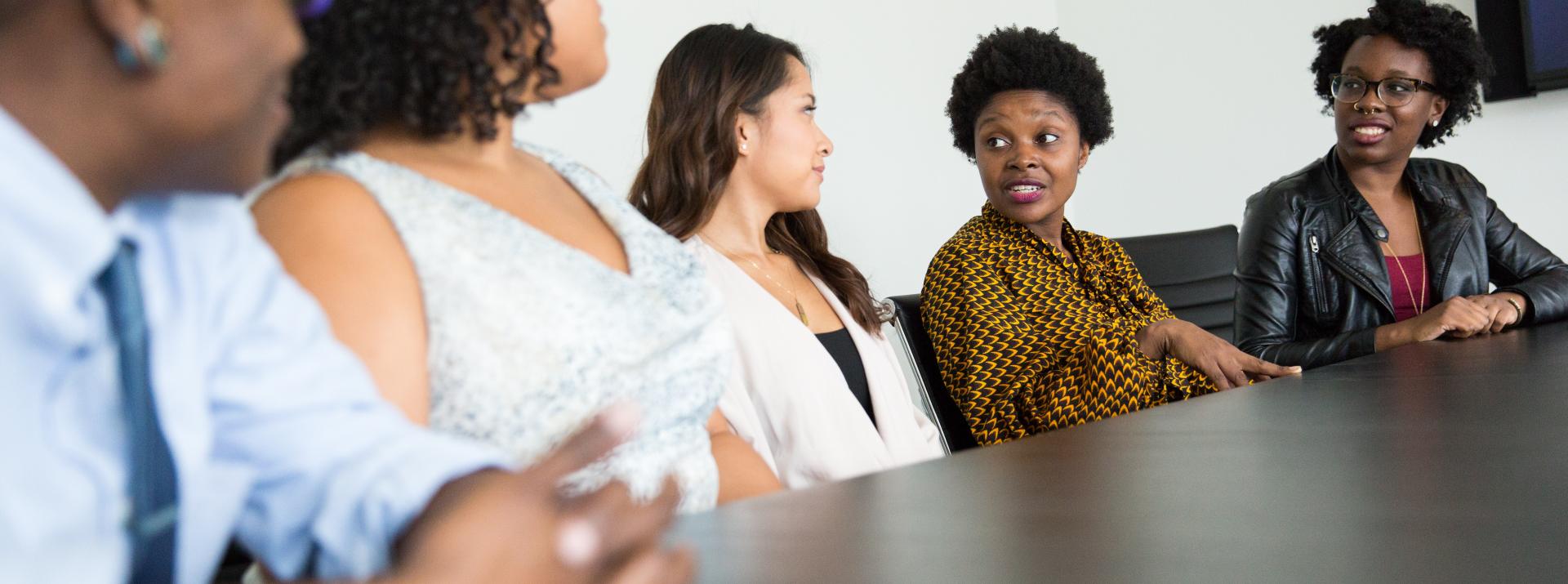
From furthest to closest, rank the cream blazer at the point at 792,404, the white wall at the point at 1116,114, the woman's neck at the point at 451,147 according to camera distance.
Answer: the white wall at the point at 1116,114
the cream blazer at the point at 792,404
the woman's neck at the point at 451,147

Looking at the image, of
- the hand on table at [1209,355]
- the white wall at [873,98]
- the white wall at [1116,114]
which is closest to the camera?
the hand on table at [1209,355]

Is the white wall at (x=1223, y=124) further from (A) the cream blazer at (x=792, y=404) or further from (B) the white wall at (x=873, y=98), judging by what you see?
(A) the cream blazer at (x=792, y=404)

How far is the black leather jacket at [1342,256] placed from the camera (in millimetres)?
2307

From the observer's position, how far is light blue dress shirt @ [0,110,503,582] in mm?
385

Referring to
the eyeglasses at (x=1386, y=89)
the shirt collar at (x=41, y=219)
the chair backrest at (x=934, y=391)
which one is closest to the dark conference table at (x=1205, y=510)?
the shirt collar at (x=41, y=219)

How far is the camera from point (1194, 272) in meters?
2.65

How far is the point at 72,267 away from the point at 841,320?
159 centimetres

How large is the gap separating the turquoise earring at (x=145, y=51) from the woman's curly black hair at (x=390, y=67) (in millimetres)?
413

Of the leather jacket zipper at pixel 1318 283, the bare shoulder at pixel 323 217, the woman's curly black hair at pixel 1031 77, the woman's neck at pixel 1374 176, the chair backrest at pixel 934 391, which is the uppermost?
the bare shoulder at pixel 323 217

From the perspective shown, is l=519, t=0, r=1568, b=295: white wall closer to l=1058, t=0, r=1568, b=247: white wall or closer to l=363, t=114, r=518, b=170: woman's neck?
l=1058, t=0, r=1568, b=247: white wall

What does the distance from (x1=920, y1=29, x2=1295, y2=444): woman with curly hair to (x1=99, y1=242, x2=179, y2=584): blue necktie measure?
1531mm

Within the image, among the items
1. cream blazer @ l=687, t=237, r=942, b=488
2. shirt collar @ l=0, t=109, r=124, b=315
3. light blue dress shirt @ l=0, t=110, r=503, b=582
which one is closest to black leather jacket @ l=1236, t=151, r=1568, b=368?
cream blazer @ l=687, t=237, r=942, b=488

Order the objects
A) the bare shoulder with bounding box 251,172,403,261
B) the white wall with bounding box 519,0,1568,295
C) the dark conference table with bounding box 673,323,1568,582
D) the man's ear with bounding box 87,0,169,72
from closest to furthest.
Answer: the man's ear with bounding box 87,0,169,72 → the dark conference table with bounding box 673,323,1568,582 → the bare shoulder with bounding box 251,172,403,261 → the white wall with bounding box 519,0,1568,295

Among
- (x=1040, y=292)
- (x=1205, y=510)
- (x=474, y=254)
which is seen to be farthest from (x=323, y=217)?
(x=1040, y=292)
